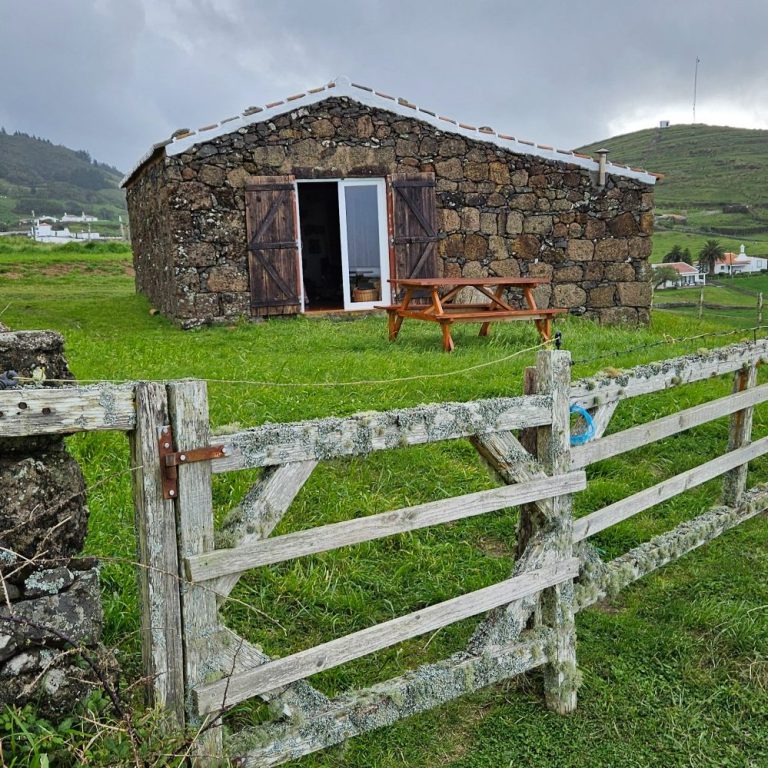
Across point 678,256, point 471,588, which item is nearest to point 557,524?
point 471,588

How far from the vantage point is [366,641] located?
270 cm

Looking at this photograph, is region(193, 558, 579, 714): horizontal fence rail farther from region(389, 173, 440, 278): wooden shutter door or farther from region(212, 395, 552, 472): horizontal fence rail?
region(389, 173, 440, 278): wooden shutter door

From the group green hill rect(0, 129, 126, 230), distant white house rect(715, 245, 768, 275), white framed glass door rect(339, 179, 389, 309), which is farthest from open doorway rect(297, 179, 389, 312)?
green hill rect(0, 129, 126, 230)

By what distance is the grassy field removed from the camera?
121 inches

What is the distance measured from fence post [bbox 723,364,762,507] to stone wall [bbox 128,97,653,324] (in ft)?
24.8

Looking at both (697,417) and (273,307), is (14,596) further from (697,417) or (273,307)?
(273,307)

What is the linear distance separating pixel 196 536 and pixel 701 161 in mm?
110815

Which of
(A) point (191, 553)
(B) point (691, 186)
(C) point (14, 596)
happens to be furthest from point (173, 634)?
(B) point (691, 186)

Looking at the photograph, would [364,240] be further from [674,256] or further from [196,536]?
[674,256]

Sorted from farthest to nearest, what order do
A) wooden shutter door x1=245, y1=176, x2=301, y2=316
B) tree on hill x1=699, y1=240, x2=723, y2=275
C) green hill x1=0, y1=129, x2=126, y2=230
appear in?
green hill x1=0, y1=129, x2=126, y2=230 → tree on hill x1=699, y1=240, x2=723, y2=275 → wooden shutter door x1=245, y1=176, x2=301, y2=316

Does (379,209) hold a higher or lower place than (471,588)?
higher

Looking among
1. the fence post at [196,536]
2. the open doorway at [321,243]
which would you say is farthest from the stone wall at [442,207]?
the fence post at [196,536]

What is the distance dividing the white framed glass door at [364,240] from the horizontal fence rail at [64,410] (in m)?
10.1

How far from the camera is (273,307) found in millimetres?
11656
